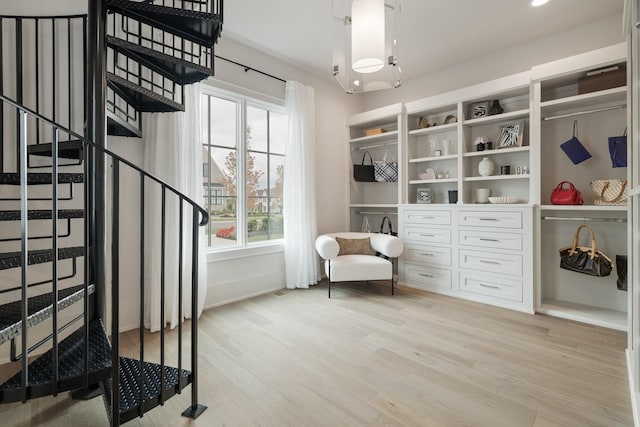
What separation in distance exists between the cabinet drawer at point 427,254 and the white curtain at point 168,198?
2.58 metres

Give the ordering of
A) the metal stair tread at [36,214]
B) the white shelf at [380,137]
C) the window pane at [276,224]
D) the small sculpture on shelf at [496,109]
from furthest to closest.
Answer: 1. the white shelf at [380,137]
2. the window pane at [276,224]
3. the small sculpture on shelf at [496,109]
4. the metal stair tread at [36,214]

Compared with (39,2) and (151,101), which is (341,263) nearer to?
(151,101)

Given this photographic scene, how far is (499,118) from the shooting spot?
328 cm

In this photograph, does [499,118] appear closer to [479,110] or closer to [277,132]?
[479,110]

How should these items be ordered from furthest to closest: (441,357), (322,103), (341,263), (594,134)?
(322,103)
(341,263)
(594,134)
(441,357)

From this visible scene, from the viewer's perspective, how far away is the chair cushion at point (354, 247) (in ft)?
12.7

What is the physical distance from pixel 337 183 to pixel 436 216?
1.49m

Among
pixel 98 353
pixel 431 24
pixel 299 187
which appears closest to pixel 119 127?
pixel 98 353

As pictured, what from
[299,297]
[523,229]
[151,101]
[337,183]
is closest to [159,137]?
[151,101]

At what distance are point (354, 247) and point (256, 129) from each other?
1.89m

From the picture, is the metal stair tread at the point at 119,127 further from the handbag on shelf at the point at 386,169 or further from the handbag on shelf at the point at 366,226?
the handbag on shelf at the point at 366,226

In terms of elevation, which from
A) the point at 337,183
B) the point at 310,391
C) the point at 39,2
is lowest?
the point at 310,391

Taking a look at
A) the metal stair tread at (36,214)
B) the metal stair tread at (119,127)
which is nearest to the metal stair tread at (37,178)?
the metal stair tread at (36,214)

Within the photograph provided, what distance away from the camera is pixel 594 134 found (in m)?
2.95
